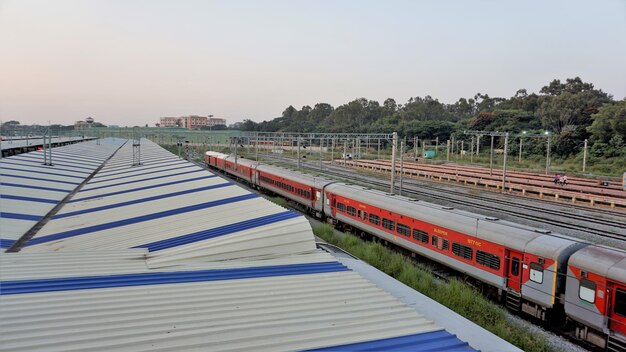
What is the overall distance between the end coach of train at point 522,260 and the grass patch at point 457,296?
2.13ft

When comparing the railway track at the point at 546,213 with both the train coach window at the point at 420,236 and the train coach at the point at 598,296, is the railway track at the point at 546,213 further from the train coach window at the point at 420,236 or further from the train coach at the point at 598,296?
the train coach at the point at 598,296

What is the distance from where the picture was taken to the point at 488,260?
40.3 feet

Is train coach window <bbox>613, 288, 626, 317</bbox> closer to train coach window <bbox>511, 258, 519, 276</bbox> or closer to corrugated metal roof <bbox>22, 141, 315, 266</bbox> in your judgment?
train coach window <bbox>511, 258, 519, 276</bbox>

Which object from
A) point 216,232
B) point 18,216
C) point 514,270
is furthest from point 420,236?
point 18,216

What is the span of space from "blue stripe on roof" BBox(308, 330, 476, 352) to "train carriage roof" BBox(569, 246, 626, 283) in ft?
18.9

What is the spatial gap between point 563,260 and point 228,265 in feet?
25.5

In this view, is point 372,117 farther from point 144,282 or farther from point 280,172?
point 144,282

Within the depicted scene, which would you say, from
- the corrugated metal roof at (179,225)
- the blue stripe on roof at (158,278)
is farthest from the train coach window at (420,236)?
the blue stripe on roof at (158,278)

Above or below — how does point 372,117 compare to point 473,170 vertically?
above

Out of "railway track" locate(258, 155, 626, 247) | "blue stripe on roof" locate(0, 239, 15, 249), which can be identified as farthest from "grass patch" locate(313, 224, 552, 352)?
"blue stripe on roof" locate(0, 239, 15, 249)

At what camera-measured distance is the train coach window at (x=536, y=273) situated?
34.8 feet

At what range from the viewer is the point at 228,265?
8.49 meters

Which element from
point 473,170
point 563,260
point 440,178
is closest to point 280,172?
point 440,178

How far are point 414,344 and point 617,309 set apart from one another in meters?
6.43
